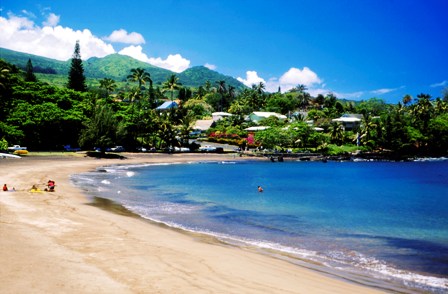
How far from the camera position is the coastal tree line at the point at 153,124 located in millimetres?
72750

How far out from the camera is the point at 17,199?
80.4ft

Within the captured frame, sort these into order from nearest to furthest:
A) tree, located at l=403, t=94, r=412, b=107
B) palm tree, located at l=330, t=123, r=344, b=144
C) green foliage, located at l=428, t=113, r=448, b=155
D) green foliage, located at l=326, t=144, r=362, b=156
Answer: green foliage, located at l=326, t=144, r=362, b=156 < palm tree, located at l=330, t=123, r=344, b=144 < green foliage, located at l=428, t=113, r=448, b=155 < tree, located at l=403, t=94, r=412, b=107

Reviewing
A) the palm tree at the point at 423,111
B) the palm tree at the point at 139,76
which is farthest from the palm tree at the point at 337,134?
the palm tree at the point at 139,76

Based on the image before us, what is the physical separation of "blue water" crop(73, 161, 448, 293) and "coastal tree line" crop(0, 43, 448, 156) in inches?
1274

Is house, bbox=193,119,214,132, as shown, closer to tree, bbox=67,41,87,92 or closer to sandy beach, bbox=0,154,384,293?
tree, bbox=67,41,87,92

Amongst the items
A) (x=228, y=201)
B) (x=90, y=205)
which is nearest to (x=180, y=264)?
(x=90, y=205)

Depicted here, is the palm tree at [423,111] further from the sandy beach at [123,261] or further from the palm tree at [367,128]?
the sandy beach at [123,261]

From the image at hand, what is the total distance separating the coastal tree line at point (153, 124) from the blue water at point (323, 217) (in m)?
32.4

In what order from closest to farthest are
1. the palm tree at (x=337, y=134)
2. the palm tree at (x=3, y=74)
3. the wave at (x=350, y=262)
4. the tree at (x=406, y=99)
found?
1. the wave at (x=350, y=262)
2. the palm tree at (x=3, y=74)
3. the palm tree at (x=337, y=134)
4. the tree at (x=406, y=99)

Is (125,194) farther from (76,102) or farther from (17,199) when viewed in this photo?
(76,102)

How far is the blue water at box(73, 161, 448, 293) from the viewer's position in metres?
16.4

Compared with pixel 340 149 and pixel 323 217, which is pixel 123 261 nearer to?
pixel 323 217

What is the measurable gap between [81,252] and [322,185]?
134ft

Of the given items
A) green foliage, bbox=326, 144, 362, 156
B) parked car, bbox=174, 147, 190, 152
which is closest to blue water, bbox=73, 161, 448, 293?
parked car, bbox=174, 147, 190, 152
